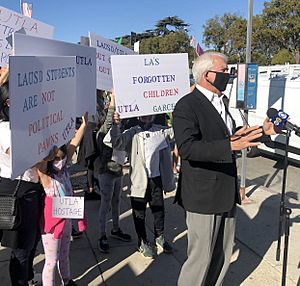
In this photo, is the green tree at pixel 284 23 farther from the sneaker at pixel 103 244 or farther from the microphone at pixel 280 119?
the microphone at pixel 280 119

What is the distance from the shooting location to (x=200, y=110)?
255 cm

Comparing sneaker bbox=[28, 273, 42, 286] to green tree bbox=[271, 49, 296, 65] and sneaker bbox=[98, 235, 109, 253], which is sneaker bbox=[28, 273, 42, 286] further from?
green tree bbox=[271, 49, 296, 65]

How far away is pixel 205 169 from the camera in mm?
2623

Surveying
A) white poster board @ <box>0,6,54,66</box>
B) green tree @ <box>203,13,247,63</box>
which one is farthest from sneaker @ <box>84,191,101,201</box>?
green tree @ <box>203,13,247,63</box>

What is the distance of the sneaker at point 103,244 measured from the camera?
399cm

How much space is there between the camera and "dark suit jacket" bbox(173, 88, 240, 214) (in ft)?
8.04

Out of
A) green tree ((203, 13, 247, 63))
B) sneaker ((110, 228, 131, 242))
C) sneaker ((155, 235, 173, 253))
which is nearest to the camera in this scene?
sneaker ((155, 235, 173, 253))

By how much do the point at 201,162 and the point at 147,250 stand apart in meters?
1.58

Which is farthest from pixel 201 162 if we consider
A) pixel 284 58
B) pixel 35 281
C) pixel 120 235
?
pixel 284 58

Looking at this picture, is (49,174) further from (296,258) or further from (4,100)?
(296,258)

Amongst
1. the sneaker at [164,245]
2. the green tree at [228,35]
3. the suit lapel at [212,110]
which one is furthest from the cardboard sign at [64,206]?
the green tree at [228,35]

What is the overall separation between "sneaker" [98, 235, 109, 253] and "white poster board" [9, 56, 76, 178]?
5.74 ft

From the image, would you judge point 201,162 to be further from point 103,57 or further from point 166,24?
point 166,24

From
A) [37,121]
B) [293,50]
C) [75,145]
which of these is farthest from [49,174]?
[293,50]
